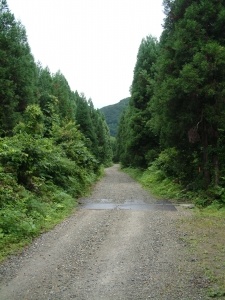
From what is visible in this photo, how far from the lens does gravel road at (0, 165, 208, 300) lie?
4957 mm

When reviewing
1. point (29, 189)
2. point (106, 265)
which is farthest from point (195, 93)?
point (106, 265)

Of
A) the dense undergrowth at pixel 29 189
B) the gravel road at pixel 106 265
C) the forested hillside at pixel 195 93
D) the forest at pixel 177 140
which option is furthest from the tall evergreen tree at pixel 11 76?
the gravel road at pixel 106 265

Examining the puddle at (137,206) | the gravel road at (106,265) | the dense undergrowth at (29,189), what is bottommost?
the puddle at (137,206)

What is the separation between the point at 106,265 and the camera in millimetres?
6125

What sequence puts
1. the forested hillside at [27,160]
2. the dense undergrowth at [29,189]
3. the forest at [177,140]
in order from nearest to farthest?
the dense undergrowth at [29,189] < the forested hillside at [27,160] < the forest at [177,140]

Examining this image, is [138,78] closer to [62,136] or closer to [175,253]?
[62,136]

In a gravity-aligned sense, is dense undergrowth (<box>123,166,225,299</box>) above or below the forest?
below

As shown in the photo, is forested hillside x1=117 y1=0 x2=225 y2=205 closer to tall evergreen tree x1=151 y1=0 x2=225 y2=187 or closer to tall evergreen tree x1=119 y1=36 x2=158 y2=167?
tall evergreen tree x1=151 y1=0 x2=225 y2=187

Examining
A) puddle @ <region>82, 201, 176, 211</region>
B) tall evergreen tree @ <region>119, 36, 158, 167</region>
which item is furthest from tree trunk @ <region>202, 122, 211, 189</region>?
tall evergreen tree @ <region>119, 36, 158, 167</region>

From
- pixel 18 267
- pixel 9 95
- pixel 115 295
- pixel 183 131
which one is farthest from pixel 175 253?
pixel 9 95

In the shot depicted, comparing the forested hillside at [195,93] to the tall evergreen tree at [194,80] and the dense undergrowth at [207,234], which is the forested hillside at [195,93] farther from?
the dense undergrowth at [207,234]

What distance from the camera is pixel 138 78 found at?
3014 cm

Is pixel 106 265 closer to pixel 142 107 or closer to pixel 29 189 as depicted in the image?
pixel 29 189

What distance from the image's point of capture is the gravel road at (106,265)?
4957 millimetres
